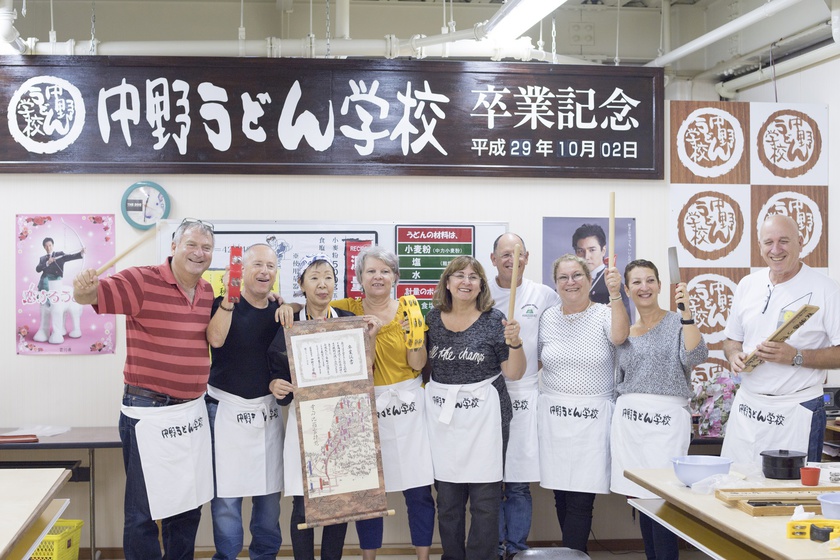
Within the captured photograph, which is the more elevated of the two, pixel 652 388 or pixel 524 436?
pixel 652 388

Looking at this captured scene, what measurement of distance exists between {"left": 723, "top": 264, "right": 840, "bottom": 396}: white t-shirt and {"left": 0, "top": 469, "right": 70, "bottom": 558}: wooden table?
2998 mm

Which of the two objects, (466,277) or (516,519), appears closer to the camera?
(466,277)

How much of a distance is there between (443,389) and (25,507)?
74.3 inches

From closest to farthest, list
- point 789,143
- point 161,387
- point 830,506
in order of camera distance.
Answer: point 830,506
point 161,387
point 789,143

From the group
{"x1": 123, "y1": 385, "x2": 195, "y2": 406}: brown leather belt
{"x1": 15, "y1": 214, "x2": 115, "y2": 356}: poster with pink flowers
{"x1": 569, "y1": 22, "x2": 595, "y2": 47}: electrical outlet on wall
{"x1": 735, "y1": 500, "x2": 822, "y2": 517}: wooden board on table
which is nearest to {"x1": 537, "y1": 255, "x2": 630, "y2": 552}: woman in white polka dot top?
{"x1": 735, "y1": 500, "x2": 822, "y2": 517}: wooden board on table

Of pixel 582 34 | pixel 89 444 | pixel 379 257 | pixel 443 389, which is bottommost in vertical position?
pixel 89 444

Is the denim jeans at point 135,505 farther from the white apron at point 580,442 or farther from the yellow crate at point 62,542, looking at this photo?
the white apron at point 580,442

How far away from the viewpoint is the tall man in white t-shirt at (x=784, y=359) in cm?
363

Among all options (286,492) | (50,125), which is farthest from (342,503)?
(50,125)

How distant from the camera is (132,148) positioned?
4629mm

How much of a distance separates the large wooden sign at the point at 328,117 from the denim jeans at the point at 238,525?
162 cm

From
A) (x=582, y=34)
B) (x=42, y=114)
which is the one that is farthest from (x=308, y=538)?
(x=582, y=34)

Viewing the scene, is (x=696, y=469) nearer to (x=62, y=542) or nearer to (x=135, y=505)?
(x=135, y=505)

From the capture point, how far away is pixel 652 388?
3.80m
